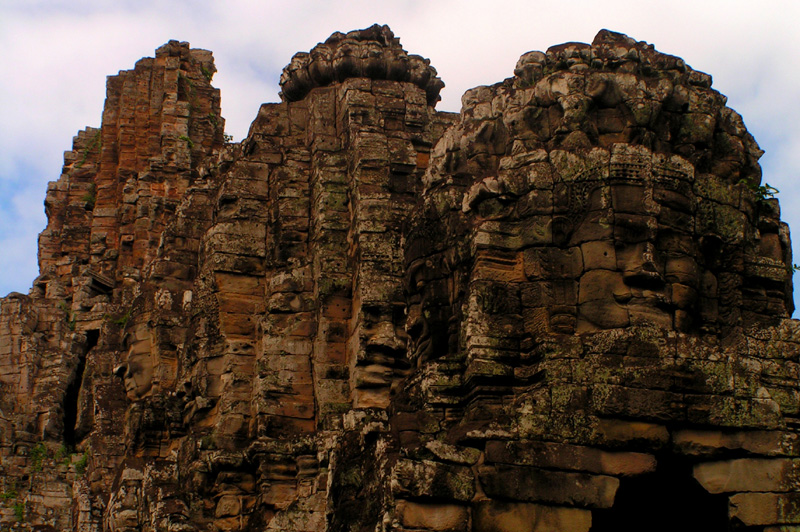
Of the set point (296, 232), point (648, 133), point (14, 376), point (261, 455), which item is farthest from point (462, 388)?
point (14, 376)

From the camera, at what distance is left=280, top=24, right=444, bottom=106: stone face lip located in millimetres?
22125

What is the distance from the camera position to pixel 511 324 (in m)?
13.3

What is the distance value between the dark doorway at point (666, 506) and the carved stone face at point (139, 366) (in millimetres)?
14198

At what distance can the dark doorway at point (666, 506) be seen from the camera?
12.8 m

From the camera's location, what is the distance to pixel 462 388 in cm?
1338

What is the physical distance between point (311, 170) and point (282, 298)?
2309 mm

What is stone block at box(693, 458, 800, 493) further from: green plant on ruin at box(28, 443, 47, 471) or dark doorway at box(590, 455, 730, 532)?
green plant on ruin at box(28, 443, 47, 471)

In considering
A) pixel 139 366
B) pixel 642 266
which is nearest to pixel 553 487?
pixel 642 266

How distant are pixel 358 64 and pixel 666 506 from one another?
33.8ft

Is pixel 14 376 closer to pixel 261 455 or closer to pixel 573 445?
pixel 261 455

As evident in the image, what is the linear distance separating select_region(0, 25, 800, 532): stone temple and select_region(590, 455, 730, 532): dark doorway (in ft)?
0.11

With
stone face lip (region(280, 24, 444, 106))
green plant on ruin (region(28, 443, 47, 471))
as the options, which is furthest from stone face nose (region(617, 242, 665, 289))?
green plant on ruin (region(28, 443, 47, 471))

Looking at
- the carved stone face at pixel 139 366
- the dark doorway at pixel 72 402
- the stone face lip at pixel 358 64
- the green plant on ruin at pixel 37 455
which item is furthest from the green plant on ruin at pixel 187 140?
the stone face lip at pixel 358 64

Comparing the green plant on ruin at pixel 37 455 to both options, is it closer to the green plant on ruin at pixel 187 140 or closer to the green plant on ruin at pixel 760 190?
the green plant on ruin at pixel 187 140
